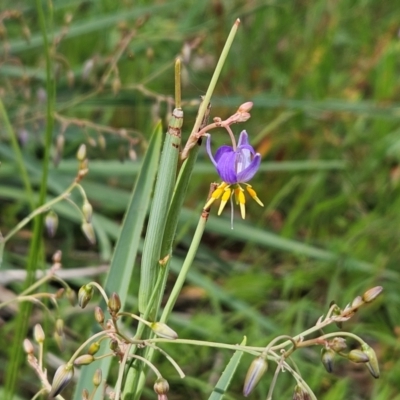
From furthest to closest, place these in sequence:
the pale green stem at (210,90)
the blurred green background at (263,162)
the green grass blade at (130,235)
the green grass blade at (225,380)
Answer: the blurred green background at (263,162) → the green grass blade at (130,235) → the green grass blade at (225,380) → the pale green stem at (210,90)

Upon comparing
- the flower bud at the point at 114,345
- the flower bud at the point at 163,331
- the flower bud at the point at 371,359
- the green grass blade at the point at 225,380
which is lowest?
the green grass blade at the point at 225,380

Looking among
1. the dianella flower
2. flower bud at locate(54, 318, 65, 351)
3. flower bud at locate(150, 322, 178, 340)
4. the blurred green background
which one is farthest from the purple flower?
the blurred green background

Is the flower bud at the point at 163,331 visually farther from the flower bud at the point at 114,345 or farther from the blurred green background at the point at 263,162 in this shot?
the blurred green background at the point at 263,162

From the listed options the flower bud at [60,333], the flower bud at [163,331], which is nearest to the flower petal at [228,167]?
the flower bud at [163,331]

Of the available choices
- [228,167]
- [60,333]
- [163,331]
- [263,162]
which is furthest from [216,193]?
[263,162]

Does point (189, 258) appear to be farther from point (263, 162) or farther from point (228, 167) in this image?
point (263, 162)

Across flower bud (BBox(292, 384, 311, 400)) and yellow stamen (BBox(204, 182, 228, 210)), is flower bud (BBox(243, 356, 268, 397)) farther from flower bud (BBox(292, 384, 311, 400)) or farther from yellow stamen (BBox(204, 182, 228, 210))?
yellow stamen (BBox(204, 182, 228, 210))

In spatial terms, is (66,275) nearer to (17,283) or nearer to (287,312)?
(17,283)

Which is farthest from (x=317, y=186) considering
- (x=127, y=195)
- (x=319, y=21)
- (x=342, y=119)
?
(x=319, y=21)
